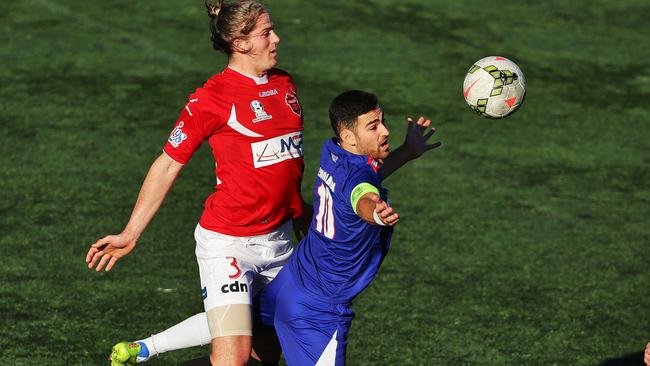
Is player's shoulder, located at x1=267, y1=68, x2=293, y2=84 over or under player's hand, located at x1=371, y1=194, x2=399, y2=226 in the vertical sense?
over

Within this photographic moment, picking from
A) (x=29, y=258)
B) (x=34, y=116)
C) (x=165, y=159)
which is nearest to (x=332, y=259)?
(x=165, y=159)

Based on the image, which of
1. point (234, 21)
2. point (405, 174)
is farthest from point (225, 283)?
point (405, 174)

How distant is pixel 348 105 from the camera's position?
6.45 metres

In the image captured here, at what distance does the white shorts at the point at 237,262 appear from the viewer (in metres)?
6.86

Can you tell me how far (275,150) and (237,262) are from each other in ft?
2.37

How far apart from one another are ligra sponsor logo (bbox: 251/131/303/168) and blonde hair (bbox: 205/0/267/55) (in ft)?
2.08

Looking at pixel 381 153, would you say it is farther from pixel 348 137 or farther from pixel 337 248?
pixel 337 248

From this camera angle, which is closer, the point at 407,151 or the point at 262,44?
the point at 262,44

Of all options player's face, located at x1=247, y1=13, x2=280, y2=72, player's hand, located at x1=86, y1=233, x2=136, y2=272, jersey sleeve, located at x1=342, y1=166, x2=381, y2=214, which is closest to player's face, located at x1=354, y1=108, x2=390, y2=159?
jersey sleeve, located at x1=342, y1=166, x2=381, y2=214

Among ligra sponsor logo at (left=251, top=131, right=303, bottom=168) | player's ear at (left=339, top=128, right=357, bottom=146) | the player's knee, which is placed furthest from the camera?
ligra sponsor logo at (left=251, top=131, right=303, bottom=168)

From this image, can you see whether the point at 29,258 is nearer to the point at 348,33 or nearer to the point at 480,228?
the point at 480,228

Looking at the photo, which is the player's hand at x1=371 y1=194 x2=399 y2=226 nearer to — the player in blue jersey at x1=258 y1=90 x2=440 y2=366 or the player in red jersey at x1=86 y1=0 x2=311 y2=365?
the player in blue jersey at x1=258 y1=90 x2=440 y2=366

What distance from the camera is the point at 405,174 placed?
1267 cm

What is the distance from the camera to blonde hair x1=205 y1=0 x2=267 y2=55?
694 cm
